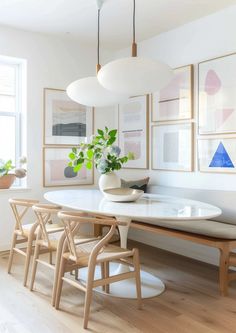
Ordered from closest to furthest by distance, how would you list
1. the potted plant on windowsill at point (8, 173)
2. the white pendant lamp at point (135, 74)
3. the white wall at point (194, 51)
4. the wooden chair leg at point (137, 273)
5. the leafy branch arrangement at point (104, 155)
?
1. the white pendant lamp at point (135, 74)
2. the wooden chair leg at point (137, 273)
3. the leafy branch arrangement at point (104, 155)
4. the white wall at point (194, 51)
5. the potted plant on windowsill at point (8, 173)

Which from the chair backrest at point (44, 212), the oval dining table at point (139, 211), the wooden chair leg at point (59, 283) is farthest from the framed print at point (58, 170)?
the wooden chair leg at point (59, 283)

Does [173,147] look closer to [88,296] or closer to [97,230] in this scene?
[97,230]

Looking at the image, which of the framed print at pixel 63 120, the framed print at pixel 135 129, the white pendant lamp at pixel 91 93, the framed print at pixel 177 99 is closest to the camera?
the white pendant lamp at pixel 91 93

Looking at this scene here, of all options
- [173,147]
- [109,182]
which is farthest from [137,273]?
[173,147]

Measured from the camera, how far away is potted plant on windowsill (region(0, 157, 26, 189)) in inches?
160

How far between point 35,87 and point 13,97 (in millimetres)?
301

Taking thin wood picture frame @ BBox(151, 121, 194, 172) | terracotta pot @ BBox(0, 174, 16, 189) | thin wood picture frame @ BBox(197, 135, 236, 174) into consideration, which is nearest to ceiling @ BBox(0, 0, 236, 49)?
thin wood picture frame @ BBox(151, 121, 194, 172)

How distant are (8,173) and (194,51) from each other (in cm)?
243

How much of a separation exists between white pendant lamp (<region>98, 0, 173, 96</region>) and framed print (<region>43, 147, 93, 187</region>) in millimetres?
2029

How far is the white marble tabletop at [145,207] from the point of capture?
2359mm

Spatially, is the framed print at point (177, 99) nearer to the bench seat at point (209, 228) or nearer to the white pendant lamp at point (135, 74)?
the bench seat at point (209, 228)

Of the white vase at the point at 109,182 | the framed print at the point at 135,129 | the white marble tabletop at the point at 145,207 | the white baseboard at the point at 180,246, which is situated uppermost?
the framed print at the point at 135,129

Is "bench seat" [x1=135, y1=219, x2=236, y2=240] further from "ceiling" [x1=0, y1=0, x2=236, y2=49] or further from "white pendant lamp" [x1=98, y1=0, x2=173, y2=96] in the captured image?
"ceiling" [x1=0, y1=0, x2=236, y2=49]

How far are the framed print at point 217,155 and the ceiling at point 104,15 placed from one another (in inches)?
51.0
